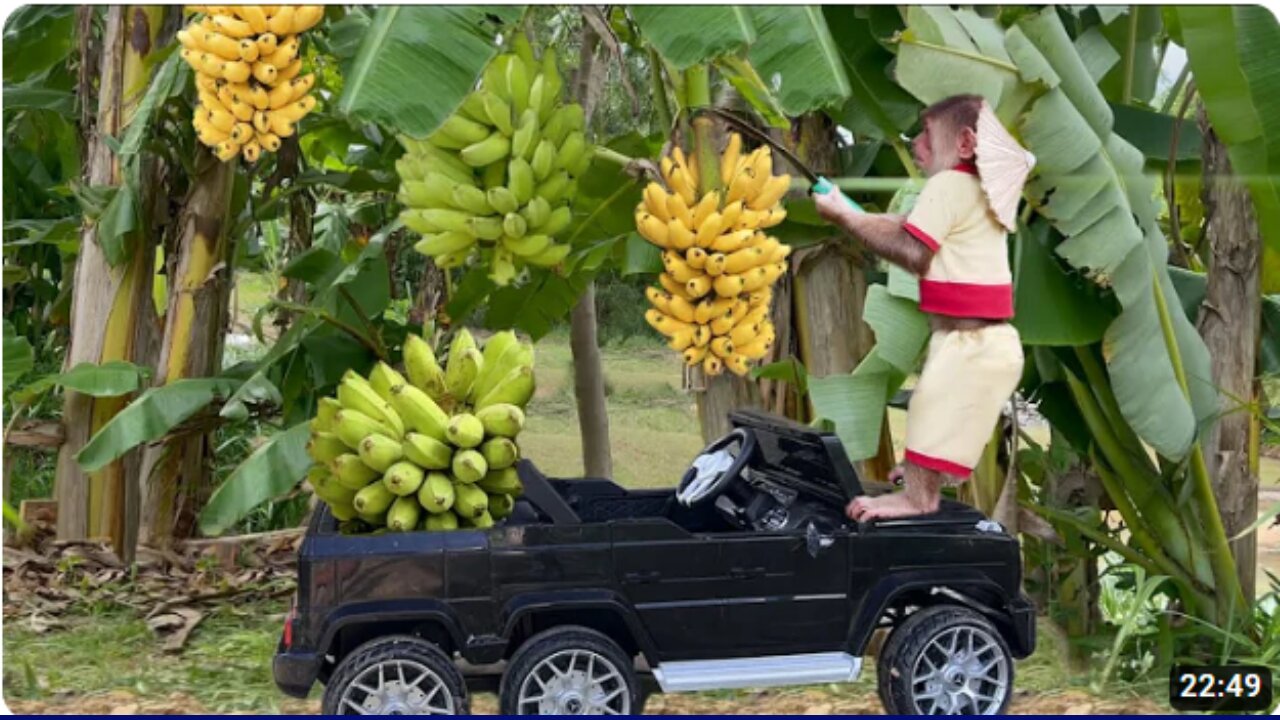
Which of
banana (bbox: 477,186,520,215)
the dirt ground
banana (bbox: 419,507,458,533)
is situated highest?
banana (bbox: 477,186,520,215)

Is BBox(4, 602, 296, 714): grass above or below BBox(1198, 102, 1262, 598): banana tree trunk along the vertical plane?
below

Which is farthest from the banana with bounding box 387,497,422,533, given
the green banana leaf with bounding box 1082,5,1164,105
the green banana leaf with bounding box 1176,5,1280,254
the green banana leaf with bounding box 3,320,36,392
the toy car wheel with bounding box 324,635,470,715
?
the green banana leaf with bounding box 1082,5,1164,105

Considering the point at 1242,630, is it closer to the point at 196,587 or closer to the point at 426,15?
the point at 426,15

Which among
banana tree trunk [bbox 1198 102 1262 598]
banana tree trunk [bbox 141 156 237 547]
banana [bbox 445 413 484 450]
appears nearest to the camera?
banana [bbox 445 413 484 450]

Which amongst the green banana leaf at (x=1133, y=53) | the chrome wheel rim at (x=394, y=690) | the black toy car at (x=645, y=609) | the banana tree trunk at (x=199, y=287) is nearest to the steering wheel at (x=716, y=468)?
the black toy car at (x=645, y=609)

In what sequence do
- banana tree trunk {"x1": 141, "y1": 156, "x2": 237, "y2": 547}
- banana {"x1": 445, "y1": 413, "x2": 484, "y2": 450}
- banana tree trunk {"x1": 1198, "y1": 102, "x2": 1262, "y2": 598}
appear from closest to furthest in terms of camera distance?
1. banana {"x1": 445, "y1": 413, "x2": 484, "y2": 450}
2. banana tree trunk {"x1": 1198, "y1": 102, "x2": 1262, "y2": 598}
3. banana tree trunk {"x1": 141, "y1": 156, "x2": 237, "y2": 547}

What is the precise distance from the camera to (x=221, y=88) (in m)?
1.50

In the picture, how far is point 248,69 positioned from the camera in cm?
149

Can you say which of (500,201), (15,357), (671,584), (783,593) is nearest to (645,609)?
(671,584)

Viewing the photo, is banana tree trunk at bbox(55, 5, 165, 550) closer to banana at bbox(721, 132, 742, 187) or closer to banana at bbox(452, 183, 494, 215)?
banana at bbox(452, 183, 494, 215)

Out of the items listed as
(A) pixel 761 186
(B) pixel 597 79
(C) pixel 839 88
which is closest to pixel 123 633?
(B) pixel 597 79

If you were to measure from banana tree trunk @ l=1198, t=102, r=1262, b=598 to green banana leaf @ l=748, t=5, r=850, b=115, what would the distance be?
931mm

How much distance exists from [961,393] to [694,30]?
478 mm

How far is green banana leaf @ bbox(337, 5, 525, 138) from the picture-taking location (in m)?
1.36
